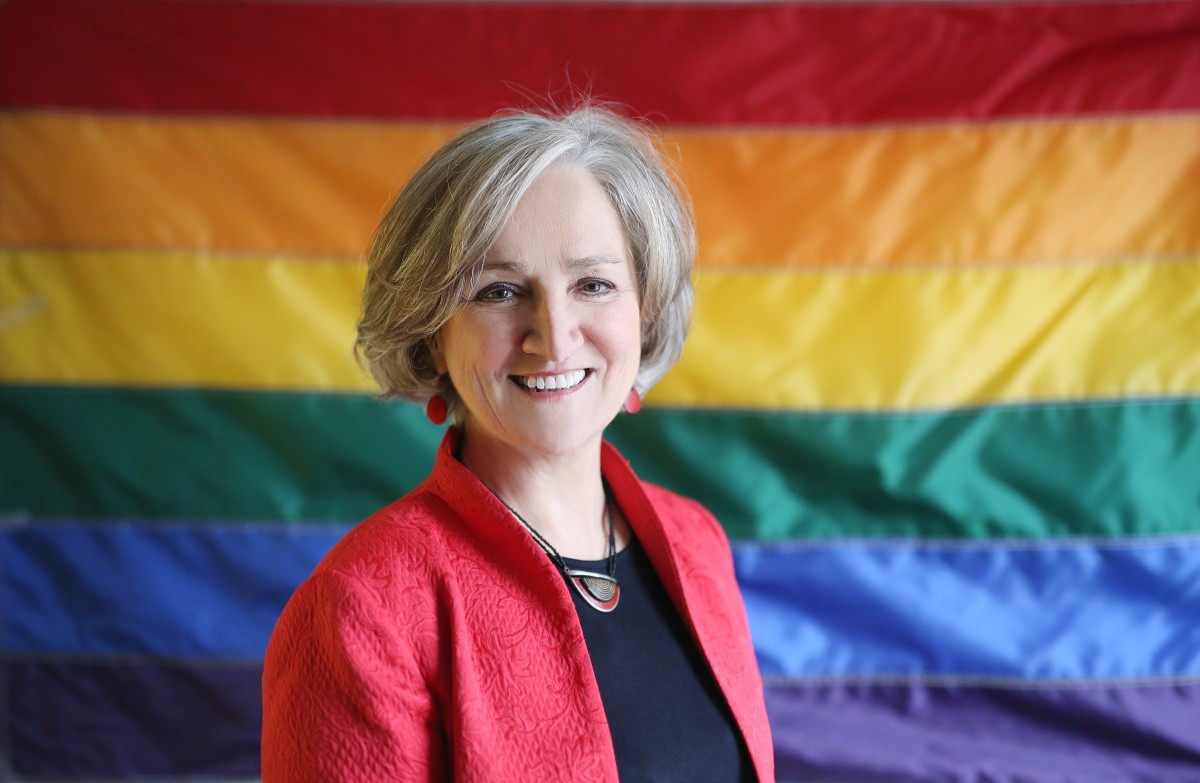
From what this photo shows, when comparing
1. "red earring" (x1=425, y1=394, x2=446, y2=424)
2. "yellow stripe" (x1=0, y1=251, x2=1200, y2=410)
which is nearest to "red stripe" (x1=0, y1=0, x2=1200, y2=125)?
"yellow stripe" (x1=0, y1=251, x2=1200, y2=410)

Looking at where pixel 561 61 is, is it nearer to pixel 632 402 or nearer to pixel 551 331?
pixel 632 402

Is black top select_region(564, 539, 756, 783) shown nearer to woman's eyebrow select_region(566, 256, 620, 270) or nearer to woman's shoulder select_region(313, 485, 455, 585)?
woman's shoulder select_region(313, 485, 455, 585)

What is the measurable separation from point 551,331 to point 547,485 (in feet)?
0.73

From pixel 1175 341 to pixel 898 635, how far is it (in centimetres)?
69

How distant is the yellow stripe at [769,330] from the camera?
1878 mm

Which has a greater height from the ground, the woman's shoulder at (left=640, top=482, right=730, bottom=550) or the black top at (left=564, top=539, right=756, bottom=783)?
the woman's shoulder at (left=640, top=482, right=730, bottom=550)

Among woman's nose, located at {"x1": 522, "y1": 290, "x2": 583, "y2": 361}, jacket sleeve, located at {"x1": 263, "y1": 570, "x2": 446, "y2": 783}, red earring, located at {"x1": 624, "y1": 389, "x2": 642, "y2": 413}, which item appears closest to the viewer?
jacket sleeve, located at {"x1": 263, "y1": 570, "x2": 446, "y2": 783}

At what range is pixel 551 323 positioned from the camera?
103 centimetres

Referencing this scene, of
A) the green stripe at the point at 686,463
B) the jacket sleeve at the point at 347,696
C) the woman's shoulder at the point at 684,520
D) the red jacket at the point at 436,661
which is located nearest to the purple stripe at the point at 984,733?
the green stripe at the point at 686,463

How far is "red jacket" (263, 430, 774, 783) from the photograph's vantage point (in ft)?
3.05

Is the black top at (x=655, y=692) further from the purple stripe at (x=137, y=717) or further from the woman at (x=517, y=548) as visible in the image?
the purple stripe at (x=137, y=717)

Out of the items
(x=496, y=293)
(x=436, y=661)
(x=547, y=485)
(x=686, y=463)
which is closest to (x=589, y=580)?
(x=547, y=485)

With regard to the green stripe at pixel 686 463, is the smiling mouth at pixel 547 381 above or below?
below

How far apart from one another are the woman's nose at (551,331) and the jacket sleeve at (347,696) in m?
0.27
